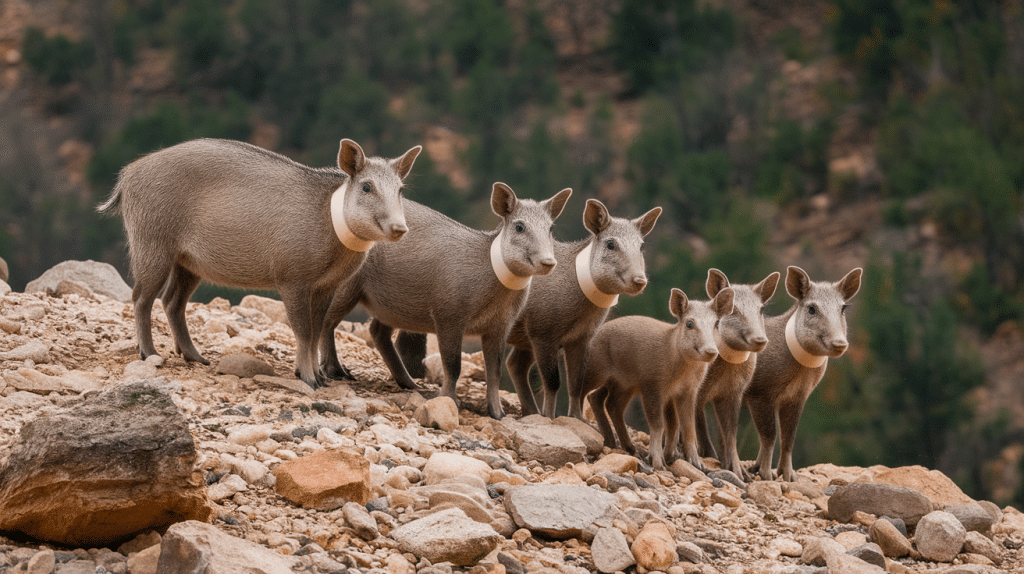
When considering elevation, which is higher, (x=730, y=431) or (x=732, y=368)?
(x=732, y=368)

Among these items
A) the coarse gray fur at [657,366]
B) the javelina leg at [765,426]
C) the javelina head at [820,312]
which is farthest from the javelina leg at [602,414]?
the javelina head at [820,312]

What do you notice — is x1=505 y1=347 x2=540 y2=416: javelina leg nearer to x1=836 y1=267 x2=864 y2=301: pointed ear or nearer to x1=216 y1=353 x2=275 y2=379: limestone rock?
x1=216 y1=353 x2=275 y2=379: limestone rock

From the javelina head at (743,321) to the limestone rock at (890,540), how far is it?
4.47 ft

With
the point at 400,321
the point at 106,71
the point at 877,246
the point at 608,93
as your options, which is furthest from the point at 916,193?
the point at 106,71

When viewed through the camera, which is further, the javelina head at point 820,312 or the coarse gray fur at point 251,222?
the javelina head at point 820,312

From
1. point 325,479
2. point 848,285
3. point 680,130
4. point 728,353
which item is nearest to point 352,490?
point 325,479

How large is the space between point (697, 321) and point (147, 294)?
11.8ft

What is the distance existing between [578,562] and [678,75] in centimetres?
2205

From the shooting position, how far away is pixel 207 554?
3.65m

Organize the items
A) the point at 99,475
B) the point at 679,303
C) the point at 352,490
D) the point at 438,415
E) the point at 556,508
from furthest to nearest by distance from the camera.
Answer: the point at 679,303 < the point at 438,415 < the point at 556,508 < the point at 352,490 < the point at 99,475

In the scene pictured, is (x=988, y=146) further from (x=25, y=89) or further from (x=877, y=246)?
(x=25, y=89)

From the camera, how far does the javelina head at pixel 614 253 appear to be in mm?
6656

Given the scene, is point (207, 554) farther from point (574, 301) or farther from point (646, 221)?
point (646, 221)

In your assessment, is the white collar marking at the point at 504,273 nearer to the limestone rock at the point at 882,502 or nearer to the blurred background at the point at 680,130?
the limestone rock at the point at 882,502
